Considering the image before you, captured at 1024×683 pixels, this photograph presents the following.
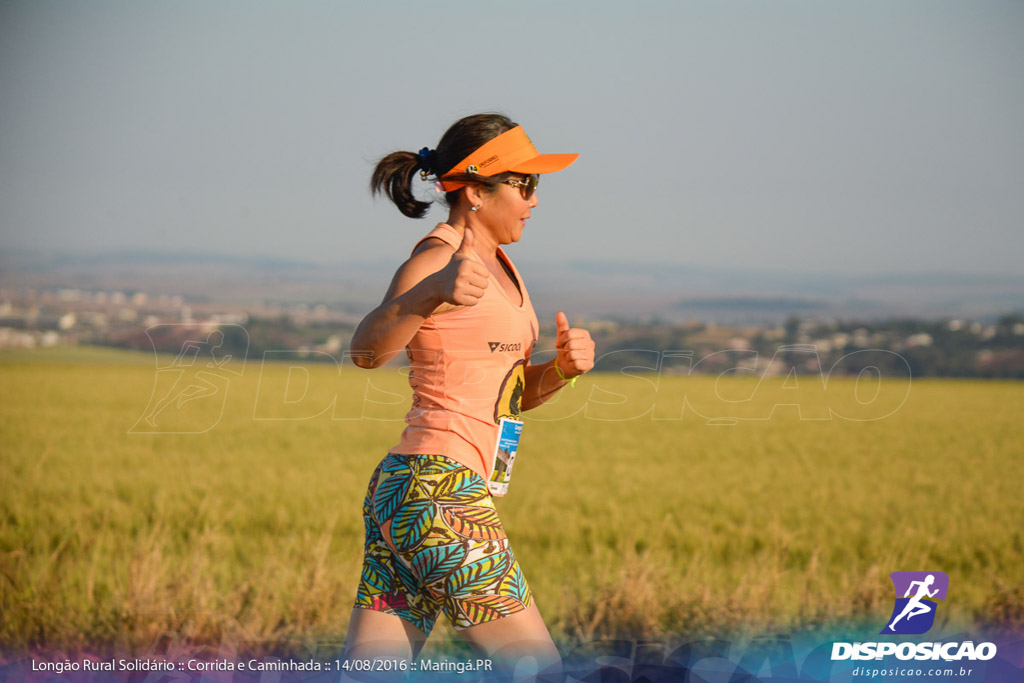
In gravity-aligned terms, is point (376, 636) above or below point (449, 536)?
below

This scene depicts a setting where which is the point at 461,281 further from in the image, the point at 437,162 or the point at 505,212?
the point at 437,162

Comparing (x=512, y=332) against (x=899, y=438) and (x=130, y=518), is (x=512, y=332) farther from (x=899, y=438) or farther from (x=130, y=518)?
(x=899, y=438)

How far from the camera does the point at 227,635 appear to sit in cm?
408

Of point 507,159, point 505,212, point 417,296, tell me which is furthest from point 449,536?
point 507,159

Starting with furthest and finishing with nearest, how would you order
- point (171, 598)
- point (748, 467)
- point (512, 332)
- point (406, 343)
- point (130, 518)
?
point (748, 467) → point (130, 518) → point (171, 598) → point (512, 332) → point (406, 343)

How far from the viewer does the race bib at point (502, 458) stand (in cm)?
266

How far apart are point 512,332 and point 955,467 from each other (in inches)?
517

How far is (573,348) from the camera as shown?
2830 mm

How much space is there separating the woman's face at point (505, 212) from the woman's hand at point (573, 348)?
31cm

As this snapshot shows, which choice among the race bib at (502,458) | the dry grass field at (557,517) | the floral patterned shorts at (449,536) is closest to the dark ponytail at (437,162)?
the race bib at (502,458)

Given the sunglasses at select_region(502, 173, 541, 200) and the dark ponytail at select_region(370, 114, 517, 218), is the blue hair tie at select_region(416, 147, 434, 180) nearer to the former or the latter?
the dark ponytail at select_region(370, 114, 517, 218)

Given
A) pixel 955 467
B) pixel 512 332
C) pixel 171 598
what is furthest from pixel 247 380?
pixel 512 332

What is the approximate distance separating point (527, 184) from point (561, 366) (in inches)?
22.6

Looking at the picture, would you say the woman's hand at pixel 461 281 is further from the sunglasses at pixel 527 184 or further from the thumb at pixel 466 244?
Result: the sunglasses at pixel 527 184
